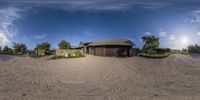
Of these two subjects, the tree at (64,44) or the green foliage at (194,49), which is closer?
the green foliage at (194,49)

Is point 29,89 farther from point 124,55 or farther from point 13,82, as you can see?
point 124,55

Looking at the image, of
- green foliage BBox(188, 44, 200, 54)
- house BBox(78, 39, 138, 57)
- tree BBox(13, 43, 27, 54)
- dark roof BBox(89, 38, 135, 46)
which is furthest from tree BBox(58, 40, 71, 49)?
green foliage BBox(188, 44, 200, 54)

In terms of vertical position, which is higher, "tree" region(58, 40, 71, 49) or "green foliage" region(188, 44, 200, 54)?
"tree" region(58, 40, 71, 49)

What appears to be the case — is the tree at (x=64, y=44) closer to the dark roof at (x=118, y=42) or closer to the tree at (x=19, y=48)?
Answer: the tree at (x=19, y=48)

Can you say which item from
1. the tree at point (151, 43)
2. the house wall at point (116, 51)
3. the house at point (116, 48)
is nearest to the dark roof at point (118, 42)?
the house at point (116, 48)

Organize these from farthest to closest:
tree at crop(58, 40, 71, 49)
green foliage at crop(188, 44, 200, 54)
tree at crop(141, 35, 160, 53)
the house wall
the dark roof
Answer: tree at crop(58, 40, 71, 49)
green foliage at crop(188, 44, 200, 54)
tree at crop(141, 35, 160, 53)
the dark roof
the house wall

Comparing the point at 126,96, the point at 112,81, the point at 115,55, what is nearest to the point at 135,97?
the point at 126,96

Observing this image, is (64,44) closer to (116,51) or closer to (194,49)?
(116,51)

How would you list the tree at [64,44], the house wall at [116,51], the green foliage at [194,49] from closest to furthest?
the house wall at [116,51] → the green foliage at [194,49] → the tree at [64,44]

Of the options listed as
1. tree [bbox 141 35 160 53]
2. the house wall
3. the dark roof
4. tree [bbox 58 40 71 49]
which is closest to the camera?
the house wall

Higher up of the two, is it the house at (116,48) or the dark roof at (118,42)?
the dark roof at (118,42)

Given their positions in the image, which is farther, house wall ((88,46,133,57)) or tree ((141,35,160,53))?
tree ((141,35,160,53))

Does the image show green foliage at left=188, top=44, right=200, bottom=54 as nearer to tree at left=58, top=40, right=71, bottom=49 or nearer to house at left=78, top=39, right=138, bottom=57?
→ house at left=78, top=39, right=138, bottom=57

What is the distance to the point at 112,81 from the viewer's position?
15281mm
